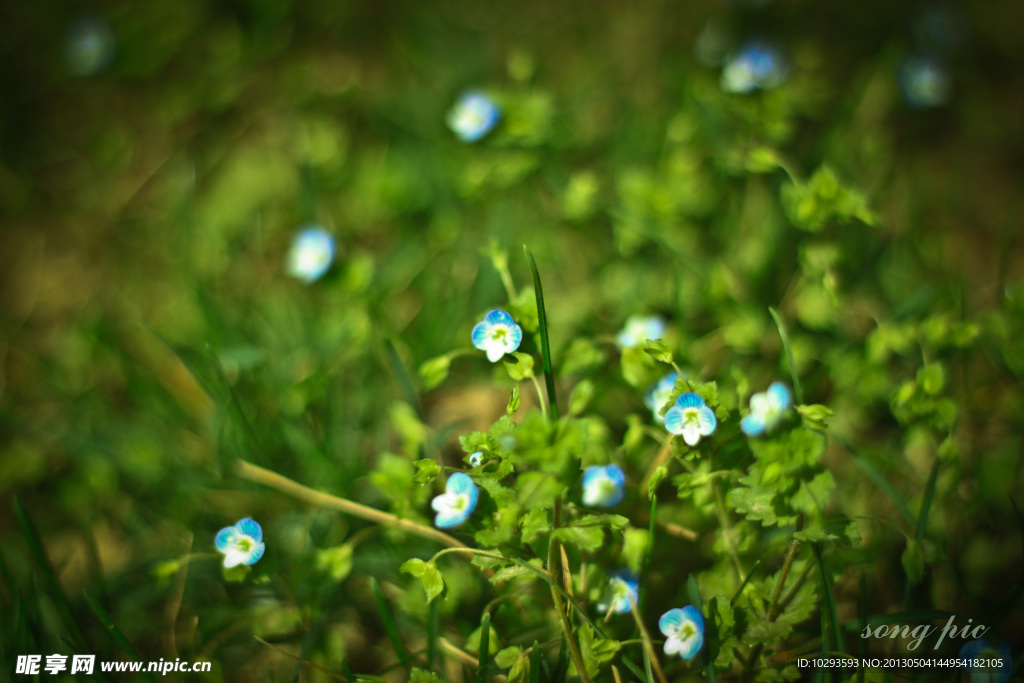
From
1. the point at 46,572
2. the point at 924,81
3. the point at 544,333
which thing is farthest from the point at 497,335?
the point at 924,81

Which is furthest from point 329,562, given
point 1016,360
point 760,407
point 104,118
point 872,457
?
point 104,118

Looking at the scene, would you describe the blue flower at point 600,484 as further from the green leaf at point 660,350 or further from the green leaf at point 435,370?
the green leaf at point 435,370

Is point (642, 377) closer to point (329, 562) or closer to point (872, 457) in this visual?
point (872, 457)

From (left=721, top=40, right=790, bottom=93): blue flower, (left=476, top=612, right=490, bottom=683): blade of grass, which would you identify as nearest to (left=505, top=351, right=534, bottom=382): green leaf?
(left=476, top=612, right=490, bottom=683): blade of grass

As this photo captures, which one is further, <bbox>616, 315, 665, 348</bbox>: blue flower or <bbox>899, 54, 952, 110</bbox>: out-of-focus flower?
<bbox>899, 54, 952, 110</bbox>: out-of-focus flower

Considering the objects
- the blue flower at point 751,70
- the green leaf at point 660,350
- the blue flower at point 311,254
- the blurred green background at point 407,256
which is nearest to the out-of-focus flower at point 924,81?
the blurred green background at point 407,256

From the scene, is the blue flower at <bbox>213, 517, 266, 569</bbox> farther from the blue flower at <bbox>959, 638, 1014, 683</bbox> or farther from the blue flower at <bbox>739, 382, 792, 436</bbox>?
the blue flower at <bbox>959, 638, 1014, 683</bbox>
